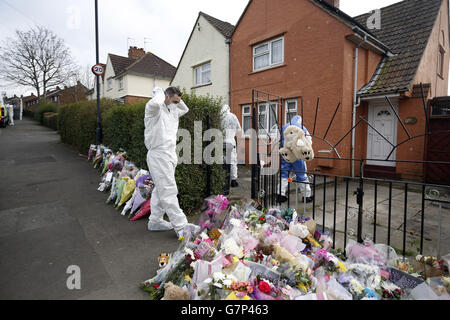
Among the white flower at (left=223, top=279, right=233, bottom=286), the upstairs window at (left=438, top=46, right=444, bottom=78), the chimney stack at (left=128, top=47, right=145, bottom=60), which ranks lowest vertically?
the white flower at (left=223, top=279, right=233, bottom=286)

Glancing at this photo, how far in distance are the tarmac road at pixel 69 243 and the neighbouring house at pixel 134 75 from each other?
15.9 m

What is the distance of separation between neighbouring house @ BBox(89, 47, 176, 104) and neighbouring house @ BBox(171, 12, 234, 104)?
27.0 feet

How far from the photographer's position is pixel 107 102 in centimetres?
911

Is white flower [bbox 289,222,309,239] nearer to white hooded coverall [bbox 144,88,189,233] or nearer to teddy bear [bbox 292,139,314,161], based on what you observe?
teddy bear [bbox 292,139,314,161]

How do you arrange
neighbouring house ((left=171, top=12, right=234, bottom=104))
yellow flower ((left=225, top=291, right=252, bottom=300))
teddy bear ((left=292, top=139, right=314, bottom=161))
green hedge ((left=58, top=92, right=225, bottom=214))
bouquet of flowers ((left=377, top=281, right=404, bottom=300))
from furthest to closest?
neighbouring house ((left=171, top=12, right=234, bottom=104)) < green hedge ((left=58, top=92, right=225, bottom=214)) < teddy bear ((left=292, top=139, right=314, bottom=161)) < bouquet of flowers ((left=377, top=281, right=404, bottom=300)) < yellow flower ((left=225, top=291, right=252, bottom=300))

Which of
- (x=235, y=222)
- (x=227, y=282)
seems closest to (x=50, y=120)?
(x=235, y=222)

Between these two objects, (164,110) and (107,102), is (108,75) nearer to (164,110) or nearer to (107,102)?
(107,102)

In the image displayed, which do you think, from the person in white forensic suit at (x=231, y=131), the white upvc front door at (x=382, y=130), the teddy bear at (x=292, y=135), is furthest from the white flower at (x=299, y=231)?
the white upvc front door at (x=382, y=130)

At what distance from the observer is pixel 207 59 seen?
1238cm

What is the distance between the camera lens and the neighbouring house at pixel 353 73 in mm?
7414

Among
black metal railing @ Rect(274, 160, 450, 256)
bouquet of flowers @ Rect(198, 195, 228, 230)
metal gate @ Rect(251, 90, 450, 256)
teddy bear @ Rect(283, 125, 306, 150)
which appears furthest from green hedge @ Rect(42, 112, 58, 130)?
black metal railing @ Rect(274, 160, 450, 256)

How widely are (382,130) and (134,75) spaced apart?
19.4 metres

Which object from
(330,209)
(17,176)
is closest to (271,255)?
(330,209)

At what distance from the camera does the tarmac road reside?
8.16 feet
